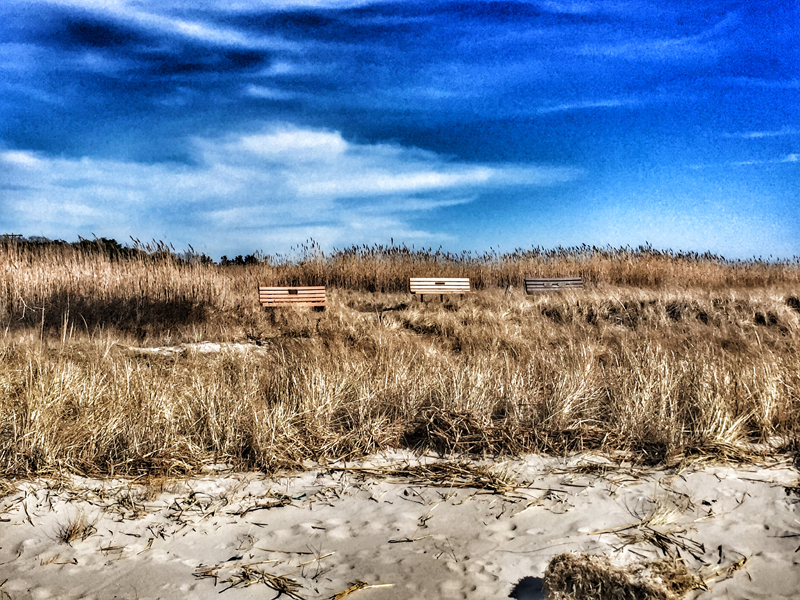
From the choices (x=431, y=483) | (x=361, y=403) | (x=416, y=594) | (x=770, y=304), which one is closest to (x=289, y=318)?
(x=361, y=403)

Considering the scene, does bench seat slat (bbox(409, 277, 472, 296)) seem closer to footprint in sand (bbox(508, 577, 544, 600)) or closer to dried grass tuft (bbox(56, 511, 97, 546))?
dried grass tuft (bbox(56, 511, 97, 546))

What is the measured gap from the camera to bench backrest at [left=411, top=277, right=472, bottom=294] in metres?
11.9

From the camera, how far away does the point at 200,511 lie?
304 cm

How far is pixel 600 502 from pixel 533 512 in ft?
1.28

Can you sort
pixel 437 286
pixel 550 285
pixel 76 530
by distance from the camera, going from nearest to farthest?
pixel 76 530 < pixel 437 286 < pixel 550 285

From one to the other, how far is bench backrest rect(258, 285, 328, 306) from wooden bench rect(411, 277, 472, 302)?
2.00 meters

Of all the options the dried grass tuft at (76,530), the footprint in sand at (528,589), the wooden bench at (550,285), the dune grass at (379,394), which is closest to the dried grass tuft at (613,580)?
the footprint in sand at (528,589)

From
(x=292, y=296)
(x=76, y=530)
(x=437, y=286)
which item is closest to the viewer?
(x=76, y=530)

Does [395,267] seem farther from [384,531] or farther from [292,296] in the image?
[384,531]

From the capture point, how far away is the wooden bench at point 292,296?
10.8 metres

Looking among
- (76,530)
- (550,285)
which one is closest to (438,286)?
(550,285)

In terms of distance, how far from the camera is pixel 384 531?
9.37 ft

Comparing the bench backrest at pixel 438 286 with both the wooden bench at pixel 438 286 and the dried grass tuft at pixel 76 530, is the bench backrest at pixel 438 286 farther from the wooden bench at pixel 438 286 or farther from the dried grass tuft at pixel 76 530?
the dried grass tuft at pixel 76 530

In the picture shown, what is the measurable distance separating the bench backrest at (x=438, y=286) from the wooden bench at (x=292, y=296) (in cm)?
199
